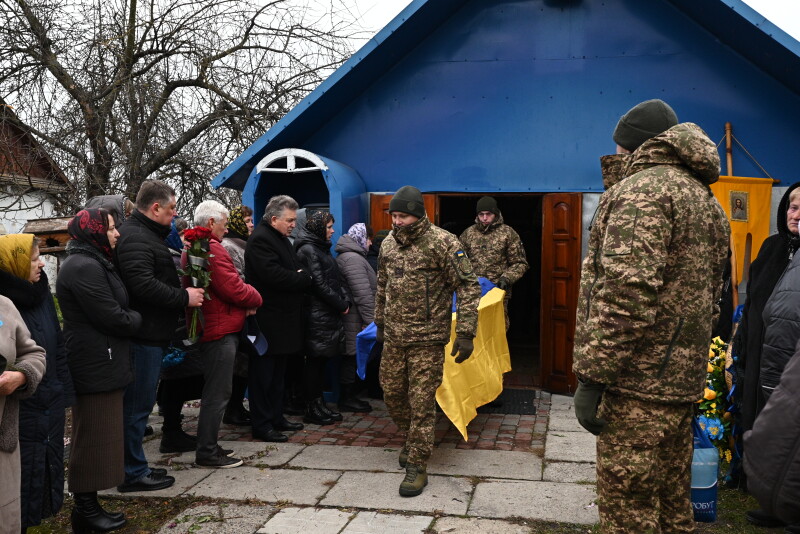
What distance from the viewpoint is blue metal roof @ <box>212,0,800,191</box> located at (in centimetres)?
725

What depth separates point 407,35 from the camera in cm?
A: 766

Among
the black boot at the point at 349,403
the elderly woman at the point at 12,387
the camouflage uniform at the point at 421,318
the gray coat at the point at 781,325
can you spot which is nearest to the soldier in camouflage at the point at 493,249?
the black boot at the point at 349,403

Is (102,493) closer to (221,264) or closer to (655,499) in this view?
(221,264)

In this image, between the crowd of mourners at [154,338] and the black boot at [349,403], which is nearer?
the crowd of mourners at [154,338]

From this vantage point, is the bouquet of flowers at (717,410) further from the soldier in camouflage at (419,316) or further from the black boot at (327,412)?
the black boot at (327,412)

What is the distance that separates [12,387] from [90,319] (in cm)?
111

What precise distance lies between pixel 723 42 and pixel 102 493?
7.21m

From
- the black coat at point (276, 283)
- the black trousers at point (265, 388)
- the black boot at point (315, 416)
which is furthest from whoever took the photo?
the black boot at point (315, 416)

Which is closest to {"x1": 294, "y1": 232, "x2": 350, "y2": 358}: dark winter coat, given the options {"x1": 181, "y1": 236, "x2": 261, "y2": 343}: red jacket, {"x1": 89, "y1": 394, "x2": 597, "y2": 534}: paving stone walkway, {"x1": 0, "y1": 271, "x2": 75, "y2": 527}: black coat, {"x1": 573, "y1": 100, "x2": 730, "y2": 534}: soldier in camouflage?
{"x1": 89, "y1": 394, "x2": 597, "y2": 534}: paving stone walkway

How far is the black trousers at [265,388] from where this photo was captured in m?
5.88

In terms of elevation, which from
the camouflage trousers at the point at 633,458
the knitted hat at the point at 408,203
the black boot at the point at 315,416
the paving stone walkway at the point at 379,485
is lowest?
the paving stone walkway at the point at 379,485

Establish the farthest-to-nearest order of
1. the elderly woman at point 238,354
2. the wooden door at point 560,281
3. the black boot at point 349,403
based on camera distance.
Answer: the wooden door at point 560,281
the black boot at point 349,403
the elderly woman at point 238,354

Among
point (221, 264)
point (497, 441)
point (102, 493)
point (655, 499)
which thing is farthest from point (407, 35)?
point (655, 499)

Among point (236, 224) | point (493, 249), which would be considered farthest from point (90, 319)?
point (493, 249)
